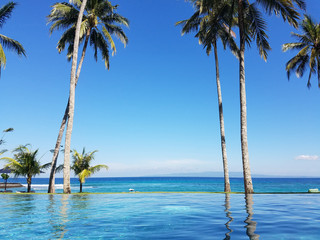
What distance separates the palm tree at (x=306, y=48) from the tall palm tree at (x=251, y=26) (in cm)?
1039

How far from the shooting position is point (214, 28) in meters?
18.8

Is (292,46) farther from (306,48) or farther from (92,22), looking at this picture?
(92,22)

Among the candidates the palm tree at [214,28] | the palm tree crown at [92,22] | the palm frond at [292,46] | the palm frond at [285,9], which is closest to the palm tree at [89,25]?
the palm tree crown at [92,22]

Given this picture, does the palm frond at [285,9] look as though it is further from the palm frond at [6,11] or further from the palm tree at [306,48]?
the palm frond at [6,11]

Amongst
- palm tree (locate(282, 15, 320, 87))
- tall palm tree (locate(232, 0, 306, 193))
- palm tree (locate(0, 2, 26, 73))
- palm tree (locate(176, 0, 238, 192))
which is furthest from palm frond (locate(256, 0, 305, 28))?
palm tree (locate(0, 2, 26, 73))

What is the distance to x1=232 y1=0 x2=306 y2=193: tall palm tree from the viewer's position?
1543cm

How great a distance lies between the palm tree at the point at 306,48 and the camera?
24.2 meters

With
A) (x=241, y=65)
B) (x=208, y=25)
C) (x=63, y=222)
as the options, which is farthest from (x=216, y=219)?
(x=208, y=25)

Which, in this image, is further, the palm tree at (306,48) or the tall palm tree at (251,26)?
the palm tree at (306,48)

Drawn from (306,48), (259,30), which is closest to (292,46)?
(306,48)

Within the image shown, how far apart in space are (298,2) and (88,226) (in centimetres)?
1760

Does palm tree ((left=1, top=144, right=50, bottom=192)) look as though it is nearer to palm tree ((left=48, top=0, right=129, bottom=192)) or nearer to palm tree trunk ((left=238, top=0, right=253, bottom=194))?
palm tree ((left=48, top=0, right=129, bottom=192))

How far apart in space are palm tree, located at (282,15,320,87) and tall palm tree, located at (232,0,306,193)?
10386 mm

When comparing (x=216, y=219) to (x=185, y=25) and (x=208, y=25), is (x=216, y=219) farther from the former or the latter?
(x=185, y=25)
